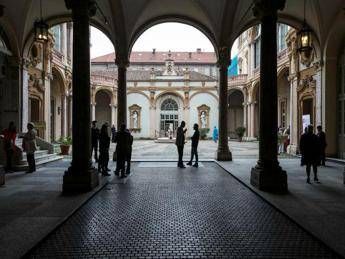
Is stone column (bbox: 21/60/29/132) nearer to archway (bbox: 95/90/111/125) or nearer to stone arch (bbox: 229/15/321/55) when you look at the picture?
stone arch (bbox: 229/15/321/55)

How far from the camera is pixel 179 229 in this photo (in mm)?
5301

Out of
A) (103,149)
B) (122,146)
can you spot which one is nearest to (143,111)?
(103,149)

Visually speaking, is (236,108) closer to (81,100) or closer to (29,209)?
(81,100)

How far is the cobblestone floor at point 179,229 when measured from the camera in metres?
4.37

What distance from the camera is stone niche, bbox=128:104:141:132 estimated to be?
44.9 meters

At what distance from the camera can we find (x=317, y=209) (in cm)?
631

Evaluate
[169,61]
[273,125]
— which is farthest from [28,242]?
[169,61]

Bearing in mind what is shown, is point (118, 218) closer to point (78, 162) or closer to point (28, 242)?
point (28, 242)

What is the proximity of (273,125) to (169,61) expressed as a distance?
40.0 metres

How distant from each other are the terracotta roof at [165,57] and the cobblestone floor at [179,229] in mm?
55038

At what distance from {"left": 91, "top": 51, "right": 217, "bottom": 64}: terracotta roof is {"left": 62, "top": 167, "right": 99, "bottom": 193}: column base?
53746mm

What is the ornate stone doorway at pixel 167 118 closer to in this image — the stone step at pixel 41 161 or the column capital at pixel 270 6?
the stone step at pixel 41 161

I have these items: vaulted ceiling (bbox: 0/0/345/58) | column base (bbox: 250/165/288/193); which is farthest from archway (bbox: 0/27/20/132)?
column base (bbox: 250/165/288/193)

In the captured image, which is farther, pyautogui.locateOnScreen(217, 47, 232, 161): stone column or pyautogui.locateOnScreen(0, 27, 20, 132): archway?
pyautogui.locateOnScreen(0, 27, 20, 132): archway
